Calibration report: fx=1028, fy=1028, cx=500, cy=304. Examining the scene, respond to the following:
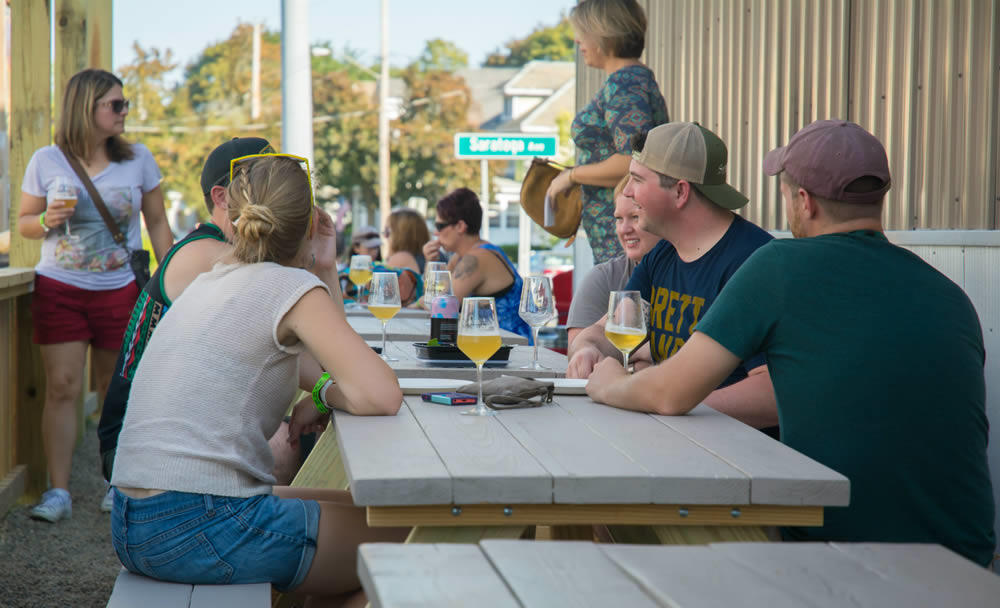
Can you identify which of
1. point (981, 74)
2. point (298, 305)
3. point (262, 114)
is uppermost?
point (262, 114)

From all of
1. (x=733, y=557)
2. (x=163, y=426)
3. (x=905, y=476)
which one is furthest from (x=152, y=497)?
(x=905, y=476)

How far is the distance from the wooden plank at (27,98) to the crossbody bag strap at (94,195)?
72 cm

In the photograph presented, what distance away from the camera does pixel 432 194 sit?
39531 millimetres

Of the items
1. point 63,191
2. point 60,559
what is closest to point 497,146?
point 63,191

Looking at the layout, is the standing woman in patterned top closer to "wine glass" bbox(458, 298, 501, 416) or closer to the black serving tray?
the black serving tray

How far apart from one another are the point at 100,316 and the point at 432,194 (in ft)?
114

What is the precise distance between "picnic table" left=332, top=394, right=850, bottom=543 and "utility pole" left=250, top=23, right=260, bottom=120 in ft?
122

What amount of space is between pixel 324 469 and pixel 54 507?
2541mm

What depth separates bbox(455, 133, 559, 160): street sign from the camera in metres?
9.88

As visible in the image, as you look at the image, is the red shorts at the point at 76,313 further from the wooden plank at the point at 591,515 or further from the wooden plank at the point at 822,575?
the wooden plank at the point at 822,575

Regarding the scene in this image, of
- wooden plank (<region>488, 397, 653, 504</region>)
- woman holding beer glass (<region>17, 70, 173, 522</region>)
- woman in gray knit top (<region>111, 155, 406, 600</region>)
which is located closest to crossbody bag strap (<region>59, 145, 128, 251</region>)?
woman holding beer glass (<region>17, 70, 173, 522</region>)

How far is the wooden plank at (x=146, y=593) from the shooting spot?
6.96 feet

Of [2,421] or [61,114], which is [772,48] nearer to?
[61,114]

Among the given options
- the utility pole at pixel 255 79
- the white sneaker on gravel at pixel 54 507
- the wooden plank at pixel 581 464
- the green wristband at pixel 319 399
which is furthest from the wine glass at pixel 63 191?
the utility pole at pixel 255 79
